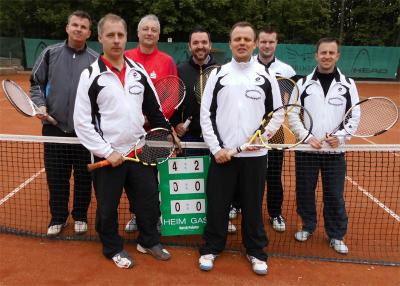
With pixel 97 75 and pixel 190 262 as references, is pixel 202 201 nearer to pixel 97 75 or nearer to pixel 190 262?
pixel 190 262

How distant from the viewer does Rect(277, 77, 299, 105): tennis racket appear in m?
3.88

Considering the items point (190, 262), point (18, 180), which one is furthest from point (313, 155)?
point (18, 180)

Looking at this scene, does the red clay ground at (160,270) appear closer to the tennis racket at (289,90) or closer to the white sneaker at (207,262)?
the white sneaker at (207,262)

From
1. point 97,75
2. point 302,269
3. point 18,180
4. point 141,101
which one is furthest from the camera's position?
point 18,180

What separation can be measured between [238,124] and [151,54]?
4.42ft

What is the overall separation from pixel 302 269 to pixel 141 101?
2.16 metres

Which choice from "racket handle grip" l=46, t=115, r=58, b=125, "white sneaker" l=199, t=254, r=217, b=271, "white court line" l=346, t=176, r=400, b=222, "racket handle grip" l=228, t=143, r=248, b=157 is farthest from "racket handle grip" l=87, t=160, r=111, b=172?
"white court line" l=346, t=176, r=400, b=222

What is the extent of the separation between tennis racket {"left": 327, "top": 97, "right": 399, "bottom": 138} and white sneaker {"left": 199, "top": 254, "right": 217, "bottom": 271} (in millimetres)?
1612

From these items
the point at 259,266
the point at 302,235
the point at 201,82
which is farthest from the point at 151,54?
the point at 302,235

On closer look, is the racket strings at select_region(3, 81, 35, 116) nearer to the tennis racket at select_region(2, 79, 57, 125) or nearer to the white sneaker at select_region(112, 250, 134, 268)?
the tennis racket at select_region(2, 79, 57, 125)

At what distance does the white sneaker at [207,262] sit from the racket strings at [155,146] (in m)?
1.01

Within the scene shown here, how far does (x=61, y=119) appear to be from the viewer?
3.95 metres

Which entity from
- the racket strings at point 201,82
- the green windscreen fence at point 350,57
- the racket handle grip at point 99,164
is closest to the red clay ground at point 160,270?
the racket handle grip at point 99,164

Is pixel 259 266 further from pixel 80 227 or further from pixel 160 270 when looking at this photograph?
pixel 80 227
